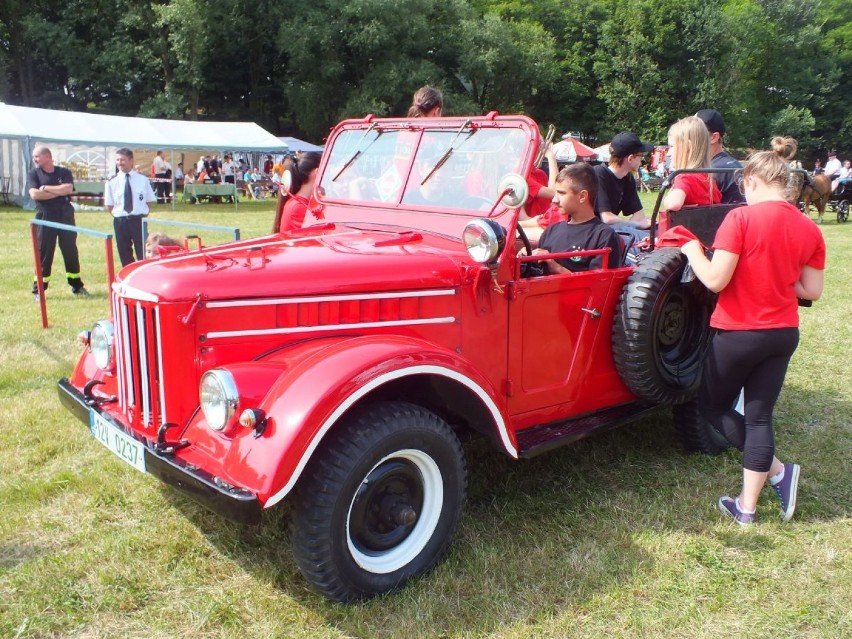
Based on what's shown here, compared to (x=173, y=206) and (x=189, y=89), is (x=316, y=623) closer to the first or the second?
(x=173, y=206)

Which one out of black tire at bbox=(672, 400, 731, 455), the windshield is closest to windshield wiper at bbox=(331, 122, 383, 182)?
the windshield

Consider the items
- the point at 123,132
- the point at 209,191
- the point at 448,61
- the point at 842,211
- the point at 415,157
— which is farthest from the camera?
the point at 448,61

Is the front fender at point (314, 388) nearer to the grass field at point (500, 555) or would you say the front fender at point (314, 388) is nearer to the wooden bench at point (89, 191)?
the grass field at point (500, 555)

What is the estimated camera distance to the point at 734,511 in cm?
372

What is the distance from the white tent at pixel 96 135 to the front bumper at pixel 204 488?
59.3ft

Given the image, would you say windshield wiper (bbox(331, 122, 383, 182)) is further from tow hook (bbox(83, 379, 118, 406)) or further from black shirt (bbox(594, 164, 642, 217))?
tow hook (bbox(83, 379, 118, 406))

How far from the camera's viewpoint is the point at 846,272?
10.6 metres

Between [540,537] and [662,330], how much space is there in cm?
Result: 132

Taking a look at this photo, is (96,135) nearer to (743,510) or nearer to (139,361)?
(139,361)

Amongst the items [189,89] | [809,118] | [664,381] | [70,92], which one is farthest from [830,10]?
[664,381]

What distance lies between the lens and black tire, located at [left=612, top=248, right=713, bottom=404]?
12.5ft

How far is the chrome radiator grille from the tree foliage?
2973 centimetres

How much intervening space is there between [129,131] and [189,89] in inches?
582

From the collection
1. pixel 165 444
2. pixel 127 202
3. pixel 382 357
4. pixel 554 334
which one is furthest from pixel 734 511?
pixel 127 202
